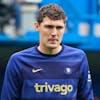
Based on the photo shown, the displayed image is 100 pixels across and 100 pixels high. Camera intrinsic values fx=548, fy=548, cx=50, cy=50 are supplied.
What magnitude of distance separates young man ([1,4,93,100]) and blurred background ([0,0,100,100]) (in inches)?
154

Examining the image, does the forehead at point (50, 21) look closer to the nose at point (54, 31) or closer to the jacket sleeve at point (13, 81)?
the nose at point (54, 31)

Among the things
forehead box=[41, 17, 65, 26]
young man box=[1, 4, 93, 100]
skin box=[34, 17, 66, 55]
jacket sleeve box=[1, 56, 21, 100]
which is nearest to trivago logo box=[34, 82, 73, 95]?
young man box=[1, 4, 93, 100]

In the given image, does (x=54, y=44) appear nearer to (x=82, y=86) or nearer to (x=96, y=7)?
(x=82, y=86)

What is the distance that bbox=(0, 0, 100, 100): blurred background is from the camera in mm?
7934

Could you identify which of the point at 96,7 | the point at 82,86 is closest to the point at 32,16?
the point at 96,7

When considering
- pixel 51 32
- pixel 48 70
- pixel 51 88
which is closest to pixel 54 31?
→ pixel 51 32

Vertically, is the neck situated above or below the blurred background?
above

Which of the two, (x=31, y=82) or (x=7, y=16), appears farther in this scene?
(x=7, y=16)

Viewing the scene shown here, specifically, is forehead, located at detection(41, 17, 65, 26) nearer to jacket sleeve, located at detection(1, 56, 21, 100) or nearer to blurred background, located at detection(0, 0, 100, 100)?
jacket sleeve, located at detection(1, 56, 21, 100)

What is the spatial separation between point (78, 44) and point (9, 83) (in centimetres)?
443

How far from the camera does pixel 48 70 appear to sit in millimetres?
3918

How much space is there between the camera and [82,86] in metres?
3.99

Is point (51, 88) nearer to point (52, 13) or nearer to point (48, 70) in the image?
point (48, 70)

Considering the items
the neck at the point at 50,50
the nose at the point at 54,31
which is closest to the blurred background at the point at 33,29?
the neck at the point at 50,50
